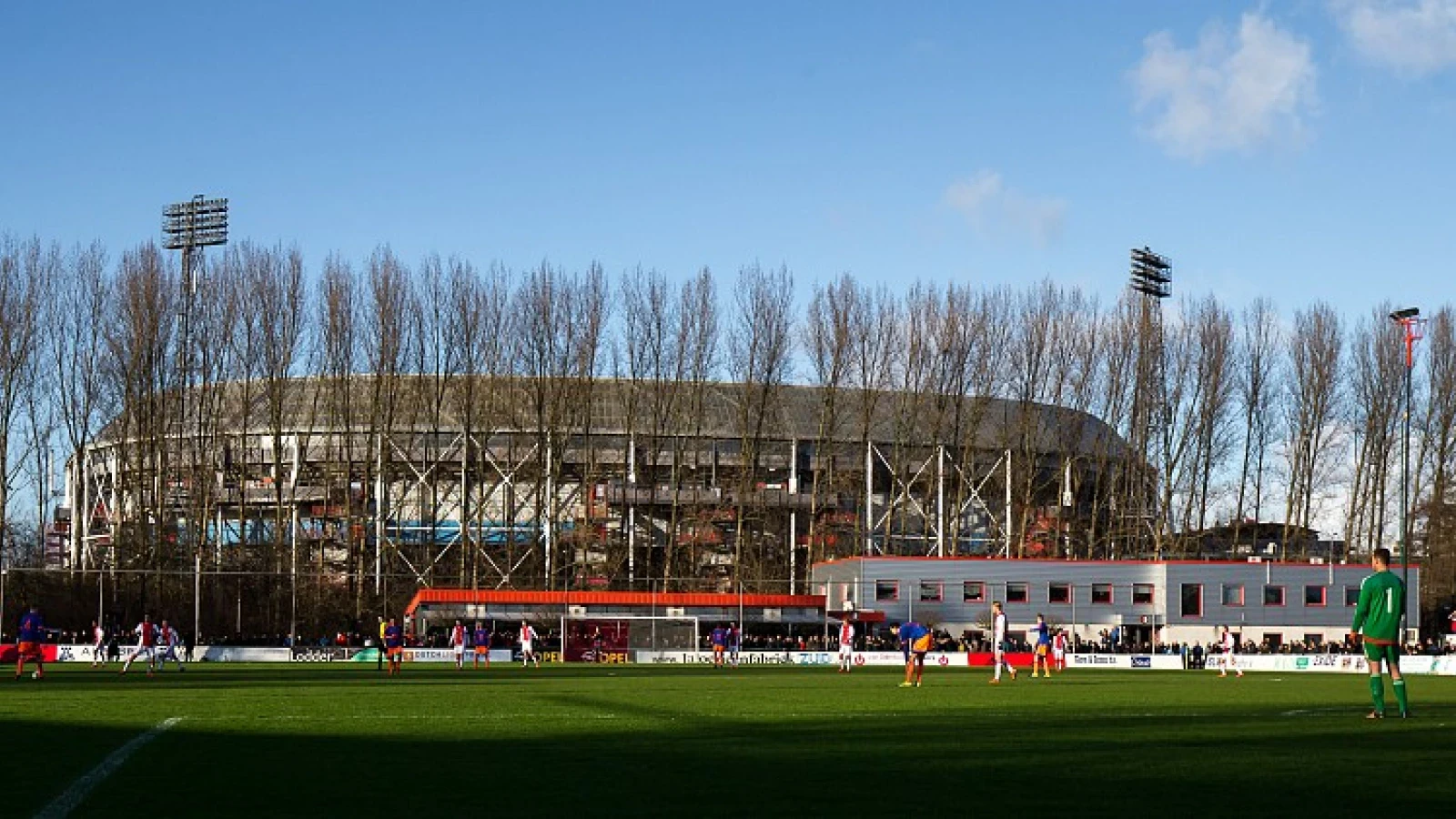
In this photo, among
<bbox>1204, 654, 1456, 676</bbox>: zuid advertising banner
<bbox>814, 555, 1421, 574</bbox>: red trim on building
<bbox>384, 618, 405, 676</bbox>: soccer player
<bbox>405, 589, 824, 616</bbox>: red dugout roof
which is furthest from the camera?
<bbox>814, 555, 1421, 574</bbox>: red trim on building

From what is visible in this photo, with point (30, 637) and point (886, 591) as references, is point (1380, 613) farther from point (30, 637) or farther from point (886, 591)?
point (886, 591)

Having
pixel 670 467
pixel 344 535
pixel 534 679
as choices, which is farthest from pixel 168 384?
pixel 534 679

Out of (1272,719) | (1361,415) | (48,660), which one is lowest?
(48,660)

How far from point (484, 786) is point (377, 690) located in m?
22.7

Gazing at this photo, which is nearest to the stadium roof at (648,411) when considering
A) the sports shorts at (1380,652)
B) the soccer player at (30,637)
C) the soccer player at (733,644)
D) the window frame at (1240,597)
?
the window frame at (1240,597)

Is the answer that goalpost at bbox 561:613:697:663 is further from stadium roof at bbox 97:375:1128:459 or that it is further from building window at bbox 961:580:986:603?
stadium roof at bbox 97:375:1128:459

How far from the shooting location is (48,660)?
7325 centimetres

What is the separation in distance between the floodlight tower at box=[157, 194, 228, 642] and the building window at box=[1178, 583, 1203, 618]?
51.1 meters

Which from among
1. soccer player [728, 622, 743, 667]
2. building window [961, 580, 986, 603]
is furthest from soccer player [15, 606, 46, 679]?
building window [961, 580, 986, 603]

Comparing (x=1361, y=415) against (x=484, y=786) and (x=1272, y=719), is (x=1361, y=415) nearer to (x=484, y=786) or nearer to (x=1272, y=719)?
(x=1272, y=719)

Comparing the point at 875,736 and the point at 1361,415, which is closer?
the point at 875,736

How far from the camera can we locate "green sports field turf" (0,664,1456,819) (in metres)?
12.1

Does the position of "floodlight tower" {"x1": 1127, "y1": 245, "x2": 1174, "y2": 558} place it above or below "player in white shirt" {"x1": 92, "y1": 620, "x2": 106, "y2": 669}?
above

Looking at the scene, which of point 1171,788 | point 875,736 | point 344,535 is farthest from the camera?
point 344,535
